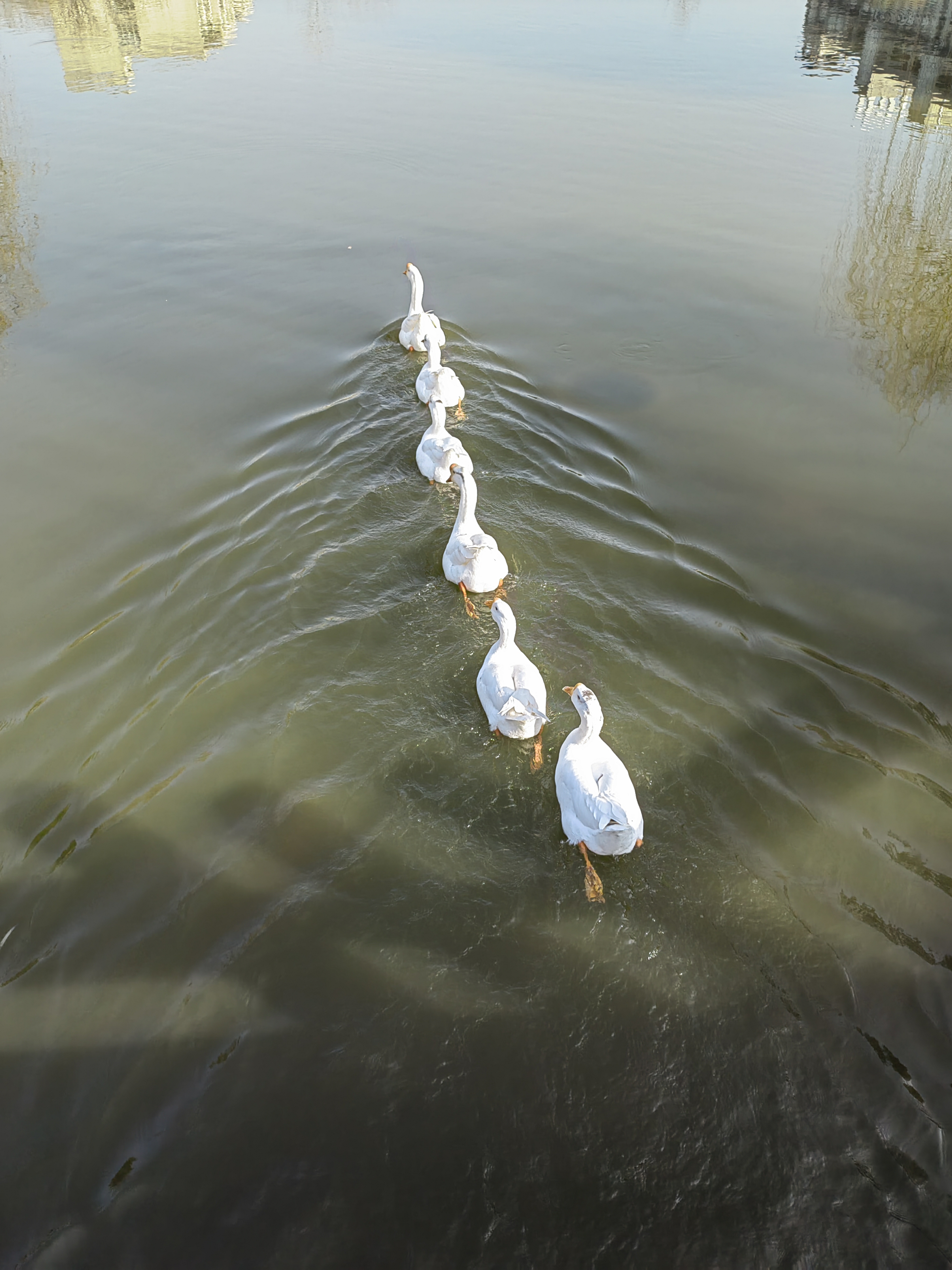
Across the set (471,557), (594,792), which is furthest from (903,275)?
(594,792)

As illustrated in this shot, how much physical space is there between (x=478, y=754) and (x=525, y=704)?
1.81 feet

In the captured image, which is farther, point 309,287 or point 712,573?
point 309,287

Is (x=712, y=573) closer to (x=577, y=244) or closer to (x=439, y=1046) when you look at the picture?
(x=439, y=1046)

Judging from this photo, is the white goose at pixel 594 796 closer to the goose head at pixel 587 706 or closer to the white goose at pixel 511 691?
the goose head at pixel 587 706

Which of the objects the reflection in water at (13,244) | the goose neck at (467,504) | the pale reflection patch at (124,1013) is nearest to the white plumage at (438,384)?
the goose neck at (467,504)

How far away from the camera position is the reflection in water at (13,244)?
13.4 meters

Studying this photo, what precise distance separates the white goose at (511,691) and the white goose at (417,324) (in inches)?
236

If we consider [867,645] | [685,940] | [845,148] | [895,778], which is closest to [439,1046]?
[685,940]

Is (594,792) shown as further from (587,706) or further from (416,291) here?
(416,291)

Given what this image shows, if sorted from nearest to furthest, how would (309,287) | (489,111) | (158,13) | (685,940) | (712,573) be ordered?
(685,940)
(712,573)
(309,287)
(489,111)
(158,13)

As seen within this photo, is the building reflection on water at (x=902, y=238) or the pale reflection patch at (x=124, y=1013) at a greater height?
the building reflection on water at (x=902, y=238)

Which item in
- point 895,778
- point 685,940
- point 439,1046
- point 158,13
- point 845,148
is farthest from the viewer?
point 158,13

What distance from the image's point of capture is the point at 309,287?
1394 centimetres

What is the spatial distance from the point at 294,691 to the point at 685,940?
11.6ft
